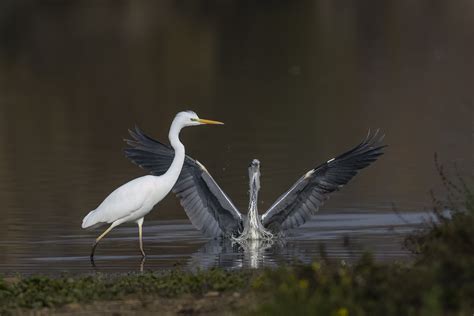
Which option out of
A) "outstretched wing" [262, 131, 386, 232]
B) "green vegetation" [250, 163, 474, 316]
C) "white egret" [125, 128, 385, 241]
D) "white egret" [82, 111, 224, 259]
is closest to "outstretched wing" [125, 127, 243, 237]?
"white egret" [125, 128, 385, 241]

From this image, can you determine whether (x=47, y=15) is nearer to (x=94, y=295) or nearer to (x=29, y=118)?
(x=29, y=118)

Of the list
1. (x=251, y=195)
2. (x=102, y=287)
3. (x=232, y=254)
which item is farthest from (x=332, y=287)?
(x=251, y=195)

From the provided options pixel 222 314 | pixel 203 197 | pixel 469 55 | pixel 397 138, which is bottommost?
pixel 222 314

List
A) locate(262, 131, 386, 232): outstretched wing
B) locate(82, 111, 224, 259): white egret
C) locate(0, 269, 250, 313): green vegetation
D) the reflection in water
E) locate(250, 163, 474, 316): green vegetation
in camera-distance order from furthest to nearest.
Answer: locate(262, 131, 386, 232): outstretched wing, locate(82, 111, 224, 259): white egret, the reflection in water, locate(0, 269, 250, 313): green vegetation, locate(250, 163, 474, 316): green vegetation

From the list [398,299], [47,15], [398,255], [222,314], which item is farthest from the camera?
[47,15]

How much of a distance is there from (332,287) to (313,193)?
682cm

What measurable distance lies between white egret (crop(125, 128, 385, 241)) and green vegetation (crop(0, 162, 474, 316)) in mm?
4138

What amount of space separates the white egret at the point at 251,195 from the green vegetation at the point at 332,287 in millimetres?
4138

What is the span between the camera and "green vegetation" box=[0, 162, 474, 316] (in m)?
7.08

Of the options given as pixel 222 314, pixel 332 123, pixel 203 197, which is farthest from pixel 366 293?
pixel 332 123

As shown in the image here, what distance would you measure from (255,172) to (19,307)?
552 centimetres

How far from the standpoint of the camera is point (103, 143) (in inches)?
891

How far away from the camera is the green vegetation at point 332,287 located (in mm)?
7082

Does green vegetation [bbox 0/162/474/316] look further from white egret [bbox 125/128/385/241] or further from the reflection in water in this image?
white egret [bbox 125/128/385/241]
